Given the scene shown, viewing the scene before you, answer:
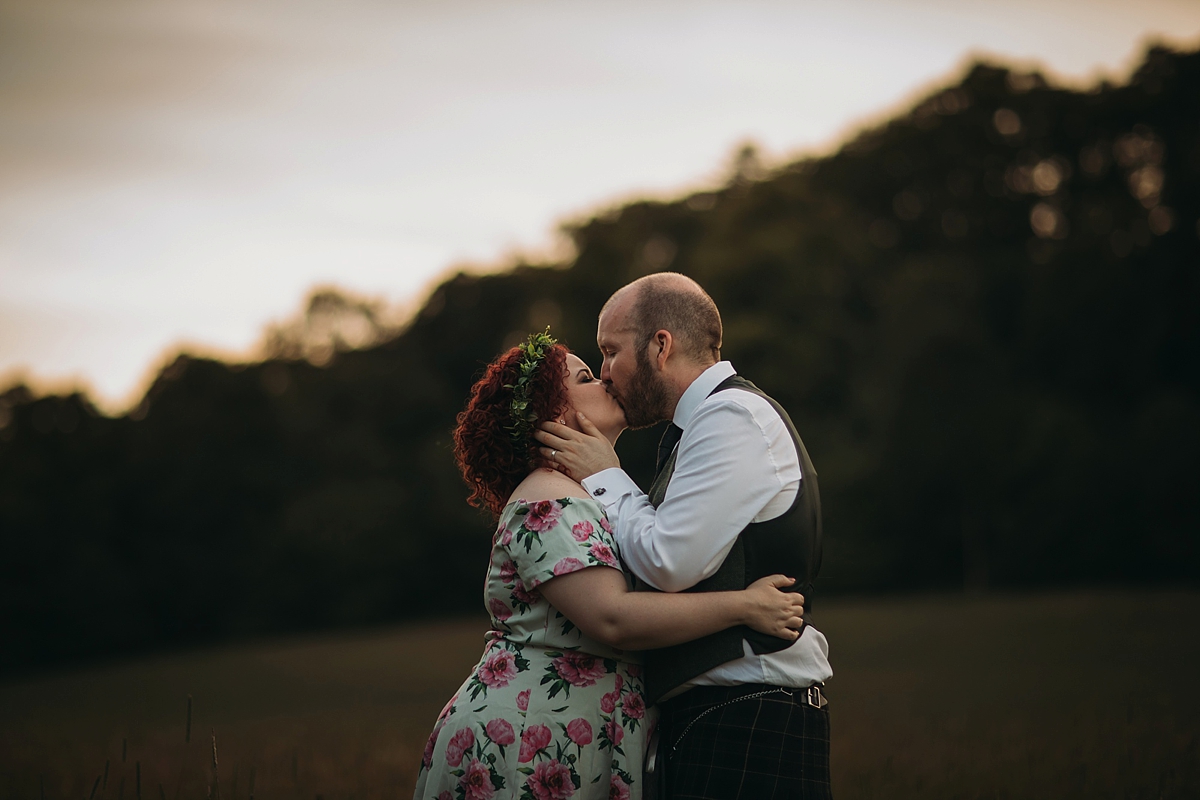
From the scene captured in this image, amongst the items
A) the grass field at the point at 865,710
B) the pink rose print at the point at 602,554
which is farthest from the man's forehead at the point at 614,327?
the grass field at the point at 865,710

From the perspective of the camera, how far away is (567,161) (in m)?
41.9

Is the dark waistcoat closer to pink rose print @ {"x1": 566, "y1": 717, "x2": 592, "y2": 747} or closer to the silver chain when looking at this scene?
the silver chain

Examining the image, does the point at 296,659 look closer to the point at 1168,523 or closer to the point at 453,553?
the point at 453,553

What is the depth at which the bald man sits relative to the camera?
3504mm

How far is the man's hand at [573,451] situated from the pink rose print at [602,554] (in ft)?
1.10

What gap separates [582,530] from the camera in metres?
3.63

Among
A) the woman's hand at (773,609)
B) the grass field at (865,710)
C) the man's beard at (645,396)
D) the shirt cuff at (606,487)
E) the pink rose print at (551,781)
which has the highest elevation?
the man's beard at (645,396)

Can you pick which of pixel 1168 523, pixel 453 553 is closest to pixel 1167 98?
pixel 1168 523

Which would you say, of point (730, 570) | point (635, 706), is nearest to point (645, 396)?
point (730, 570)

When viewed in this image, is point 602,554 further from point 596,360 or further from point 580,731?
point 596,360

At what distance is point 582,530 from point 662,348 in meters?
0.89

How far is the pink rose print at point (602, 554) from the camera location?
3.57 metres

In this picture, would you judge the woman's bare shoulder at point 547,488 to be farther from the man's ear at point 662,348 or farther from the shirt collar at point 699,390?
the man's ear at point 662,348

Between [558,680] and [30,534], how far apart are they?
3640 cm
